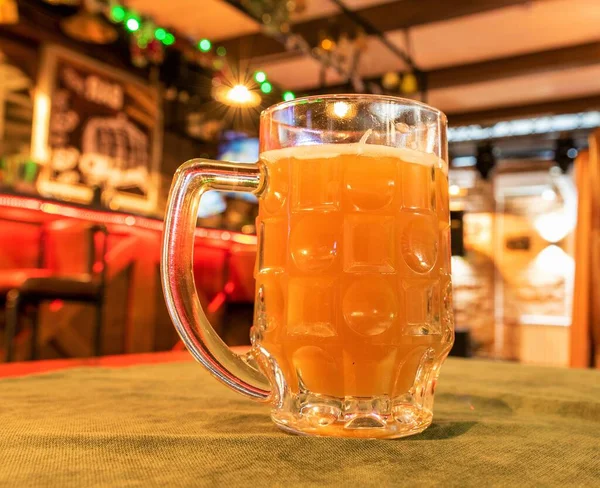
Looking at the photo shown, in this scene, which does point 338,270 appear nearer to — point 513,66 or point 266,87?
point 266,87

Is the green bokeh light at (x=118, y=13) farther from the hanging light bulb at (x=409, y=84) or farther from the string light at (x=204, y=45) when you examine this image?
the hanging light bulb at (x=409, y=84)

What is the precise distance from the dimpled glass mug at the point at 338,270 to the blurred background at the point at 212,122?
2.09 m


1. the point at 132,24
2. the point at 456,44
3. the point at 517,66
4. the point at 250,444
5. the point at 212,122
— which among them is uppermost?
the point at 456,44

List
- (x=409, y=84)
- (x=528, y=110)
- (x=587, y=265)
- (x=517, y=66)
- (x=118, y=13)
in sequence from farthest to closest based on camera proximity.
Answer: (x=528, y=110), (x=409, y=84), (x=517, y=66), (x=118, y=13), (x=587, y=265)

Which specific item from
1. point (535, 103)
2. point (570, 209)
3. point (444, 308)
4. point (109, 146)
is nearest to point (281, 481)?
point (444, 308)

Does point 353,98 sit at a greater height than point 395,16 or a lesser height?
lesser

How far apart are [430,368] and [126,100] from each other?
642 cm

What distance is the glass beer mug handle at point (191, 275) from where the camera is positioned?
0.51 meters

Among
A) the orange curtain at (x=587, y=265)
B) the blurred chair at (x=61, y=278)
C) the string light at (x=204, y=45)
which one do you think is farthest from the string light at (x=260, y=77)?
the orange curtain at (x=587, y=265)

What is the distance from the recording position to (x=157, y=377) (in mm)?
791

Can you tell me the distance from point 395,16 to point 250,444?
18.7 feet

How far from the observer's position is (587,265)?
9.11ft

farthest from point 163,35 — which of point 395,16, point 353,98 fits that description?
point 353,98

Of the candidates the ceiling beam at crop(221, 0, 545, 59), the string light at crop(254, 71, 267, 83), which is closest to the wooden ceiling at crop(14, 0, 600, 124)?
the ceiling beam at crop(221, 0, 545, 59)
